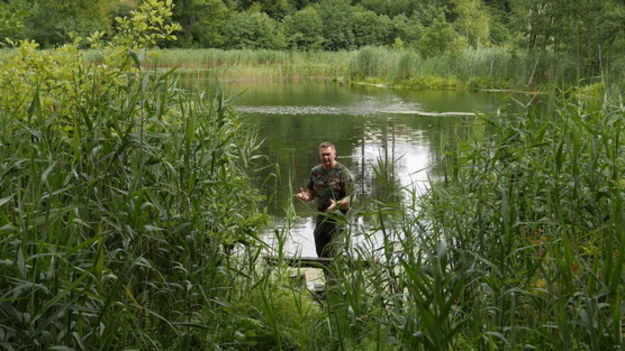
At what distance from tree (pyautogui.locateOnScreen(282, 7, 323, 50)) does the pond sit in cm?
3198

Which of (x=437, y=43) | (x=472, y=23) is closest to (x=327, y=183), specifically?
(x=437, y=43)

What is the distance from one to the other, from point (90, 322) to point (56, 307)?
33cm

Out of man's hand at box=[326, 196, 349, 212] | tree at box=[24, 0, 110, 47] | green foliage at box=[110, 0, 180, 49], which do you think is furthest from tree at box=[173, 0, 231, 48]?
green foliage at box=[110, 0, 180, 49]

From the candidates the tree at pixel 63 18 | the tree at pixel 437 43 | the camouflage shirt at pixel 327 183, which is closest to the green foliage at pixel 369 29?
the tree at pixel 63 18

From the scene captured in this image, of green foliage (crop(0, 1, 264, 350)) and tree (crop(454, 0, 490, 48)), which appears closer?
green foliage (crop(0, 1, 264, 350))

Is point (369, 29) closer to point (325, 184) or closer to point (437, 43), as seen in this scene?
point (437, 43)

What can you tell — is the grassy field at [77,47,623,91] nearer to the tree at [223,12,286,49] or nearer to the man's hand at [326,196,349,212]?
the tree at [223,12,286,49]

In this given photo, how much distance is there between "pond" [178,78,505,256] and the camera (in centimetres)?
1031

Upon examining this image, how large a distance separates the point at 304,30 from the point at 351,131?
4953 cm

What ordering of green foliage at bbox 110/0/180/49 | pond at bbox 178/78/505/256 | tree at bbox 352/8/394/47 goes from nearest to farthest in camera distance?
green foliage at bbox 110/0/180/49
pond at bbox 178/78/505/256
tree at bbox 352/8/394/47

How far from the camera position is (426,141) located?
17.0 m

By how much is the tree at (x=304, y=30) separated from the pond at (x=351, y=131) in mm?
31976

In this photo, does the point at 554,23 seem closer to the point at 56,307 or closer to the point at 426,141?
the point at 426,141

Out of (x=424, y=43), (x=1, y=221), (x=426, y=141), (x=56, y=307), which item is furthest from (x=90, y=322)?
(x=424, y=43)
